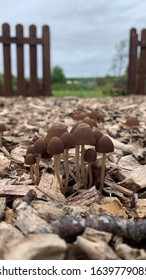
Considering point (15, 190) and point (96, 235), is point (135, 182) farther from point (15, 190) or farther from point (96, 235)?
point (96, 235)

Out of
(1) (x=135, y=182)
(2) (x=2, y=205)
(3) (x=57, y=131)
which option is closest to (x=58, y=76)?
(1) (x=135, y=182)

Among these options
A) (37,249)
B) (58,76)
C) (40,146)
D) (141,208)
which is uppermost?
(58,76)

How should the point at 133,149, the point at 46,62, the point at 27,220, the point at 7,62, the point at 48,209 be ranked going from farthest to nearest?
1. the point at 46,62
2. the point at 7,62
3. the point at 133,149
4. the point at 48,209
5. the point at 27,220

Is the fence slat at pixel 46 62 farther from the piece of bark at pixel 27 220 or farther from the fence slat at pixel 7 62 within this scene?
the piece of bark at pixel 27 220

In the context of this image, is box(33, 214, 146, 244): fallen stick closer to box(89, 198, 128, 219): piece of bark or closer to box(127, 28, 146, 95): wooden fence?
box(89, 198, 128, 219): piece of bark

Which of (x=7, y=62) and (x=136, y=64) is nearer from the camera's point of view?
(x=7, y=62)

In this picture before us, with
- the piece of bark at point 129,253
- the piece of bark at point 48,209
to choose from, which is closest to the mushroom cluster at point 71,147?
the piece of bark at point 48,209

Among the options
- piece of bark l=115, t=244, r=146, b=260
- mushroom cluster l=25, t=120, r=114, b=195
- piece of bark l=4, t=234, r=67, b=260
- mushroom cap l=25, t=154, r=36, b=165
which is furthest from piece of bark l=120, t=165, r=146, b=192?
piece of bark l=4, t=234, r=67, b=260
